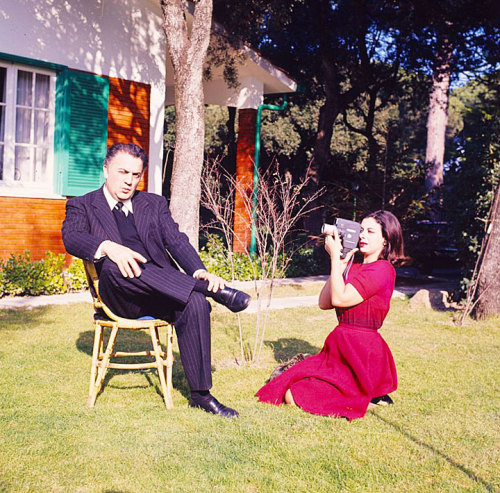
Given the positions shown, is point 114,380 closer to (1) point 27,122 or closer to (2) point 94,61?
(1) point 27,122

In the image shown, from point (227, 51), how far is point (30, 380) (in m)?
8.62

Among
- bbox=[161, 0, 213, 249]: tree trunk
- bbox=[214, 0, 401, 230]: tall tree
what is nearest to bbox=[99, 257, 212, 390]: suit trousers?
bbox=[161, 0, 213, 249]: tree trunk

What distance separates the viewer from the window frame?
379 inches

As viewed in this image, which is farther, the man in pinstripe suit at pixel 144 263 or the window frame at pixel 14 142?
the window frame at pixel 14 142

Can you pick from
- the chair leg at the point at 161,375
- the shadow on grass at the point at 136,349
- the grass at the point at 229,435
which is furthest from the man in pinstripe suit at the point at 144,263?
the shadow on grass at the point at 136,349

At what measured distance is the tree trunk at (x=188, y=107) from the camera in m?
8.36

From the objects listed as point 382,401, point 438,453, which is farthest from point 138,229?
point 438,453

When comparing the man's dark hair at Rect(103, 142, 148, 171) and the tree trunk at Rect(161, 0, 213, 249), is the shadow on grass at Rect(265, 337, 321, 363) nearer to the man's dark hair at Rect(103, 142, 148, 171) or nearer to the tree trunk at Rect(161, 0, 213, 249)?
the tree trunk at Rect(161, 0, 213, 249)

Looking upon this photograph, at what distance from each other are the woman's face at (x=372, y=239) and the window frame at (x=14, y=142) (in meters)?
6.54

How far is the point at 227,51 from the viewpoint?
12.2m

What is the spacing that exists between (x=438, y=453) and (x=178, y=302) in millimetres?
1843

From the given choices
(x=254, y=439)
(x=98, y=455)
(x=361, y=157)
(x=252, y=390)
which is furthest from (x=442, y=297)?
(x=361, y=157)

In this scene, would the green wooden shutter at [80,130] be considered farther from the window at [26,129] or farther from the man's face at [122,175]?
the man's face at [122,175]

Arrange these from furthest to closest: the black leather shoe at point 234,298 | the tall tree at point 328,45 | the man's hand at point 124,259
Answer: the tall tree at point 328,45, the black leather shoe at point 234,298, the man's hand at point 124,259
